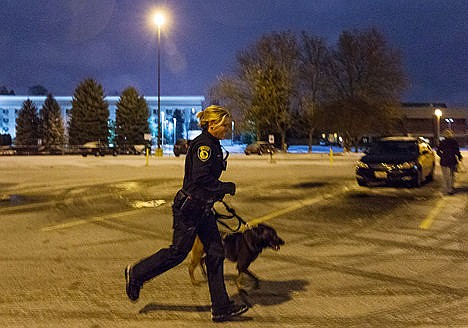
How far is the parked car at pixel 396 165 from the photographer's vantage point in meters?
16.8

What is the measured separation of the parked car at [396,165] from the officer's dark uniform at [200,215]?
12.9 m

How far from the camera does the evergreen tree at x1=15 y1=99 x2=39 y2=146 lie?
7500 cm

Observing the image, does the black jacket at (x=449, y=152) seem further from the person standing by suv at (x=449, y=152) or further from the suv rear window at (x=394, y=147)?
the suv rear window at (x=394, y=147)

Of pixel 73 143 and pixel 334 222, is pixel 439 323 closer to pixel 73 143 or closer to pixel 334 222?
pixel 334 222

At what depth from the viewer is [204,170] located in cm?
454

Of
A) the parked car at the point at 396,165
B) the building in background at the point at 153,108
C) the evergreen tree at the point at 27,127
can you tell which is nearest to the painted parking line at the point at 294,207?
the parked car at the point at 396,165

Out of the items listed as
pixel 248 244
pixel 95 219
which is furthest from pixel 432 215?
pixel 248 244

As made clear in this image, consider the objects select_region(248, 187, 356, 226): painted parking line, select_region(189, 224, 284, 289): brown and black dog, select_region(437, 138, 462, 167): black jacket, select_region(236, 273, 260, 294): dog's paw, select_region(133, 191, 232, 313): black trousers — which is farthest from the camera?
select_region(437, 138, 462, 167): black jacket

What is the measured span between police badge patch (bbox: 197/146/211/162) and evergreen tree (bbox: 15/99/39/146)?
74864mm

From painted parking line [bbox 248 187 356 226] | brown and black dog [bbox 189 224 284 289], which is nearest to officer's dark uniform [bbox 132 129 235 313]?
brown and black dog [bbox 189 224 284 289]

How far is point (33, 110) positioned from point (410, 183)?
68836mm

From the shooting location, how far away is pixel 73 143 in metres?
68.6

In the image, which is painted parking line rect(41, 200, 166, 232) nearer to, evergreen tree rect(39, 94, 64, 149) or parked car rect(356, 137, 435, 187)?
parked car rect(356, 137, 435, 187)

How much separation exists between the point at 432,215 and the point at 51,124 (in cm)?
6941
